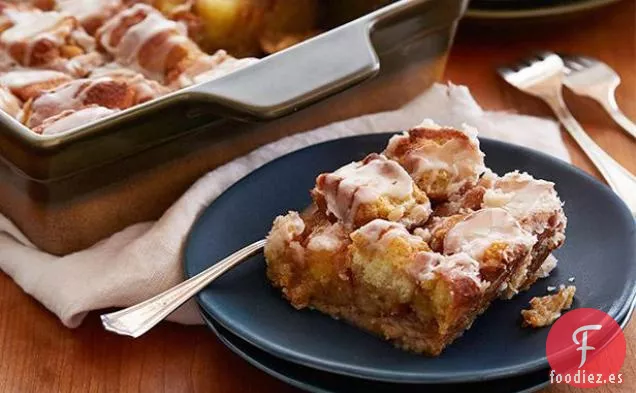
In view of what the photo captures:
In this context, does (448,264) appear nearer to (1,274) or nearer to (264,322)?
(264,322)

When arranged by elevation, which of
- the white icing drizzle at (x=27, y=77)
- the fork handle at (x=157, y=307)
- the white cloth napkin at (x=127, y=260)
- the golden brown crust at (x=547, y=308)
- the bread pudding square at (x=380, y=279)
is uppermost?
the white icing drizzle at (x=27, y=77)

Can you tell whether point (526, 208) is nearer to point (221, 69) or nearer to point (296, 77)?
point (296, 77)

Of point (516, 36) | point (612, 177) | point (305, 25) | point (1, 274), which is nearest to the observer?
point (1, 274)

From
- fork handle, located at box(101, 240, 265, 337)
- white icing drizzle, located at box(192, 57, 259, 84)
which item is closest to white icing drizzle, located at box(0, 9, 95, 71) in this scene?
white icing drizzle, located at box(192, 57, 259, 84)

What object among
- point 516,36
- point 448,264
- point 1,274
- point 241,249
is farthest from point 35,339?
point 516,36

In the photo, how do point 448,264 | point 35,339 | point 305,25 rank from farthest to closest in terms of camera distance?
point 305,25, point 35,339, point 448,264

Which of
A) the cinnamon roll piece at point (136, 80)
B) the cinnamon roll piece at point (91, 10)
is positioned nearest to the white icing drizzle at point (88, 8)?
the cinnamon roll piece at point (91, 10)

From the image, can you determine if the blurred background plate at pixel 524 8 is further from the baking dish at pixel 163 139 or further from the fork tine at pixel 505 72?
the baking dish at pixel 163 139

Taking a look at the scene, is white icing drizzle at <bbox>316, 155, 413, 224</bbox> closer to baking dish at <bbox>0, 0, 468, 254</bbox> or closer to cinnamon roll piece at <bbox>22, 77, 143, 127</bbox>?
baking dish at <bbox>0, 0, 468, 254</bbox>
